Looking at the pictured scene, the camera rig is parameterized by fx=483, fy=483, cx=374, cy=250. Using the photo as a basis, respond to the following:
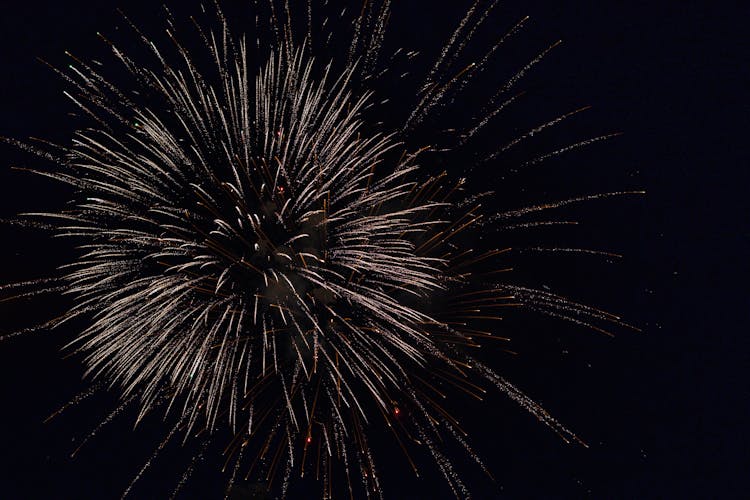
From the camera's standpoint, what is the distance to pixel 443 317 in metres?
8.27

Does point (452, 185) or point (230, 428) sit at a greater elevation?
point (452, 185)

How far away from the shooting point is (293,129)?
7656 millimetres

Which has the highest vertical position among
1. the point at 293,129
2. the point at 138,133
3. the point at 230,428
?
the point at 293,129

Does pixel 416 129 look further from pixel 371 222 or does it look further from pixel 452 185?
pixel 371 222

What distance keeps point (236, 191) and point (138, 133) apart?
99.0 inches

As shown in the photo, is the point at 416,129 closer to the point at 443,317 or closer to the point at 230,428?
the point at 443,317

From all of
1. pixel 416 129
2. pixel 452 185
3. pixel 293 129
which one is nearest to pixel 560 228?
pixel 452 185

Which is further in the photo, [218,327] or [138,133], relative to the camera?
[138,133]

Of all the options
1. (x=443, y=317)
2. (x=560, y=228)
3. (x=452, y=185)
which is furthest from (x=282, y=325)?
(x=560, y=228)

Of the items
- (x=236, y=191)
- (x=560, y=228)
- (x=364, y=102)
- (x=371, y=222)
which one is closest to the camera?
(x=236, y=191)

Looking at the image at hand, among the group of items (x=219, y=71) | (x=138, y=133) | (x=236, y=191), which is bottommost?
(x=236, y=191)

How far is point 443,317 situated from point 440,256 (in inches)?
41.4

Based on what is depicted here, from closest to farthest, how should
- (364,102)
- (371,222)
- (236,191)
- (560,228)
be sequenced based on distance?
(236,191) < (371,222) < (364,102) < (560,228)

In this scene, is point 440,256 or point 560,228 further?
point 560,228
